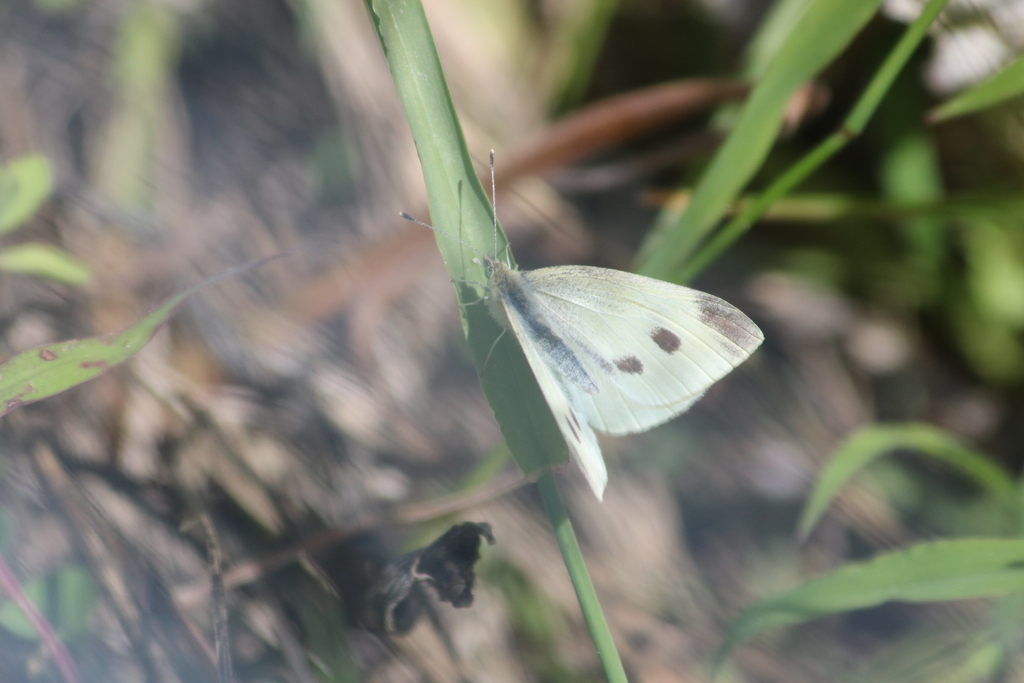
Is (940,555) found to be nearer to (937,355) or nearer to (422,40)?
(422,40)

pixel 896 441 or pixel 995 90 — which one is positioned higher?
pixel 995 90

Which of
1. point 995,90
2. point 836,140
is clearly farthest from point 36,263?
point 995,90

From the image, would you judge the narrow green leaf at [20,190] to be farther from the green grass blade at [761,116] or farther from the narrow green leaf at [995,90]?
the narrow green leaf at [995,90]

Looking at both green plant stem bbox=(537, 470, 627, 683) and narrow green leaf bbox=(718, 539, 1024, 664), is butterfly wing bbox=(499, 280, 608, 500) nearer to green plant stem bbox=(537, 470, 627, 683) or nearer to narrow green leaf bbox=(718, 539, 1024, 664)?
green plant stem bbox=(537, 470, 627, 683)

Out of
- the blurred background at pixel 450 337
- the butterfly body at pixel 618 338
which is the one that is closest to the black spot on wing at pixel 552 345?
the butterfly body at pixel 618 338

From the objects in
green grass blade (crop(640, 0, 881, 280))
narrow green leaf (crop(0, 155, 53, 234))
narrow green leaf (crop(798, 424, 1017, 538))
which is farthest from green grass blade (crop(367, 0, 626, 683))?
narrow green leaf (crop(798, 424, 1017, 538))

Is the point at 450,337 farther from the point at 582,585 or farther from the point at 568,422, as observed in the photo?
the point at 582,585
